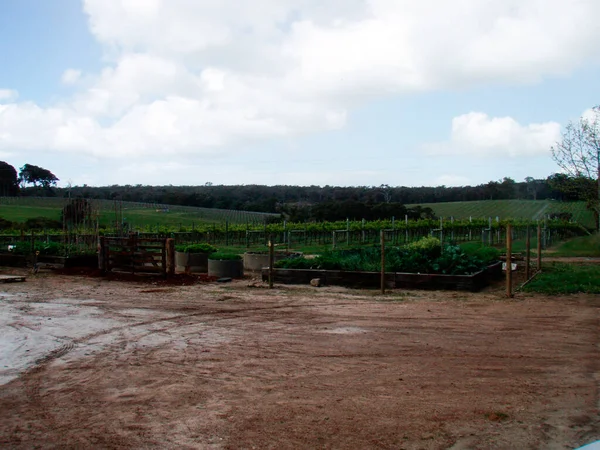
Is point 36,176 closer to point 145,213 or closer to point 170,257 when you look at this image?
point 145,213

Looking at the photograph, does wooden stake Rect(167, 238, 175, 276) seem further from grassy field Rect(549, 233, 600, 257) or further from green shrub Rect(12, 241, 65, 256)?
grassy field Rect(549, 233, 600, 257)

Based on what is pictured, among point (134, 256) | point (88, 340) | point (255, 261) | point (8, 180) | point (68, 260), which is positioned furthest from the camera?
point (8, 180)

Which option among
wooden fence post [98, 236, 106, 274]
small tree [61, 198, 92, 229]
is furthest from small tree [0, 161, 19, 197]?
wooden fence post [98, 236, 106, 274]

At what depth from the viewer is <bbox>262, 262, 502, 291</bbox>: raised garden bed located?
14.8 m

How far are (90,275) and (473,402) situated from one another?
16.5 meters

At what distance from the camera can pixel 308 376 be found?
7.13 metres

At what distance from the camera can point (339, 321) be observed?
10.8m

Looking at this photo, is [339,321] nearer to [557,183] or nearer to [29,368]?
[29,368]

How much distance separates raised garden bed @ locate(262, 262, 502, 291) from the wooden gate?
3633mm

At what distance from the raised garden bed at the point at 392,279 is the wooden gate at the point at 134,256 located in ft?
11.9

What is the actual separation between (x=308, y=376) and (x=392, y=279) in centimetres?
845

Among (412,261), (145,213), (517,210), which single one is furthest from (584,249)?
(145,213)

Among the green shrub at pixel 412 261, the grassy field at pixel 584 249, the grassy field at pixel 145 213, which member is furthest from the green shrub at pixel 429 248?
the grassy field at pixel 145 213

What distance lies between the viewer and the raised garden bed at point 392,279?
14773 millimetres
